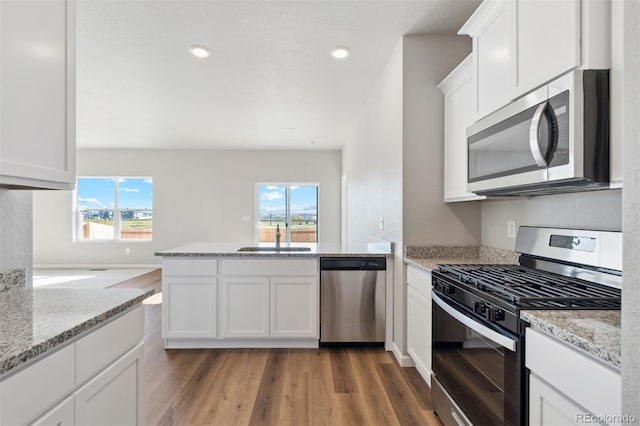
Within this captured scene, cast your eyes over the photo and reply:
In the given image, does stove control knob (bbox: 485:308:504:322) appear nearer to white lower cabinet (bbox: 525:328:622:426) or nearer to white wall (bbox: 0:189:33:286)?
white lower cabinet (bbox: 525:328:622:426)

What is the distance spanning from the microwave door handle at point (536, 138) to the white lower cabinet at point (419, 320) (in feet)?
3.35

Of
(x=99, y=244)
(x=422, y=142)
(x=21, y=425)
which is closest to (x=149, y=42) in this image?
(x=422, y=142)

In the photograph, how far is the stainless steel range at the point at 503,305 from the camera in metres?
1.19

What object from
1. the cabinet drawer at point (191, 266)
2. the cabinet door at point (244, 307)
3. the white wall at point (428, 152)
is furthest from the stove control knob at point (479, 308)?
the cabinet drawer at point (191, 266)

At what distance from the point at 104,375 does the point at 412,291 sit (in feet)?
6.65

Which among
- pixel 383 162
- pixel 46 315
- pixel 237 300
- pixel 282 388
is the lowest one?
pixel 282 388

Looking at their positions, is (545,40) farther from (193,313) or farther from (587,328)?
(193,313)

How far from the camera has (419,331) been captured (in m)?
2.42

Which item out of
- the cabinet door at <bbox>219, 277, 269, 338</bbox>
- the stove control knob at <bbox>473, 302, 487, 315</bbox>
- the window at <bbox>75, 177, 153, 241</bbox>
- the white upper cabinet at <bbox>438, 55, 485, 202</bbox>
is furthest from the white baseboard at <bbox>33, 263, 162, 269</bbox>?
the stove control knob at <bbox>473, 302, 487, 315</bbox>

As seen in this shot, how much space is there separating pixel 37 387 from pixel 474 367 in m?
1.56

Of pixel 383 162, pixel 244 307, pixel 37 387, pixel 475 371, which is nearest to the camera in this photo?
pixel 37 387

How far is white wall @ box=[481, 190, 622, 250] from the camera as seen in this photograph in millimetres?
1491

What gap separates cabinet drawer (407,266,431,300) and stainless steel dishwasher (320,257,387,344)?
40 centimetres

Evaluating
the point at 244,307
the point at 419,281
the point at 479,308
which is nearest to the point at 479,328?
the point at 479,308
